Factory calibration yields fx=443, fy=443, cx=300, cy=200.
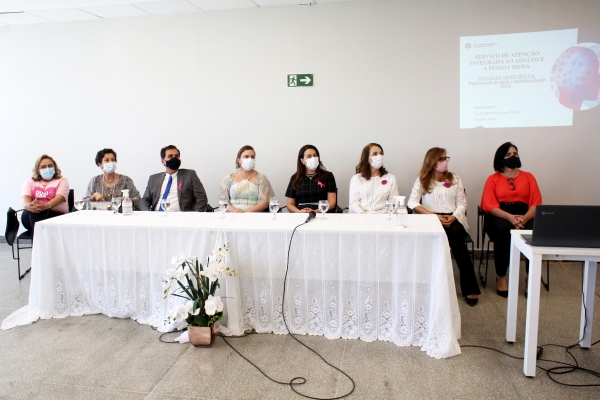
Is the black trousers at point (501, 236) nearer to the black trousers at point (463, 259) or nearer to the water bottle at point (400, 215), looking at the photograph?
the black trousers at point (463, 259)

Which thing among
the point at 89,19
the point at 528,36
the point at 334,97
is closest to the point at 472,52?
the point at 528,36

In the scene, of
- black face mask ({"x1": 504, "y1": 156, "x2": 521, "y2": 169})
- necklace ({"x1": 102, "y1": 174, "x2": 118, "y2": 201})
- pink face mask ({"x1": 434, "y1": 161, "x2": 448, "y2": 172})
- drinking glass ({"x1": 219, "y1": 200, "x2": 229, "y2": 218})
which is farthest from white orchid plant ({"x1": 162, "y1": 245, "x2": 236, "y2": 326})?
black face mask ({"x1": 504, "y1": 156, "x2": 521, "y2": 169})

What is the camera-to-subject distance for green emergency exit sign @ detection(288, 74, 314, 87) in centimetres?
459

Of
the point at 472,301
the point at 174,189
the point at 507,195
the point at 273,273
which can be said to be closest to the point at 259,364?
the point at 273,273

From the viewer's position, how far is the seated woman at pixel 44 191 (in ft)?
14.3

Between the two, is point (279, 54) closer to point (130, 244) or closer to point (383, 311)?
point (130, 244)

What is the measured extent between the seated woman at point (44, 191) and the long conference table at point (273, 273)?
137cm

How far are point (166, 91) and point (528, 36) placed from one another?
12.2 ft

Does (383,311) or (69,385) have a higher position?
(383,311)

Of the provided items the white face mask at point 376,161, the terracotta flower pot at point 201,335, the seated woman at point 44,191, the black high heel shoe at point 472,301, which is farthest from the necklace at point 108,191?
the black high heel shoe at point 472,301

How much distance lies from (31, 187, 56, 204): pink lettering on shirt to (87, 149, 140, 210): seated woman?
38 cm

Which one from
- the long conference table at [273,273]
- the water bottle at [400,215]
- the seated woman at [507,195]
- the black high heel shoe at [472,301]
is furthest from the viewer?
the seated woman at [507,195]

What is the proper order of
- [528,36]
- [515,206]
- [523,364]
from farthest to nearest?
1. [528,36]
2. [515,206]
3. [523,364]

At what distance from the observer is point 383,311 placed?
272 cm
